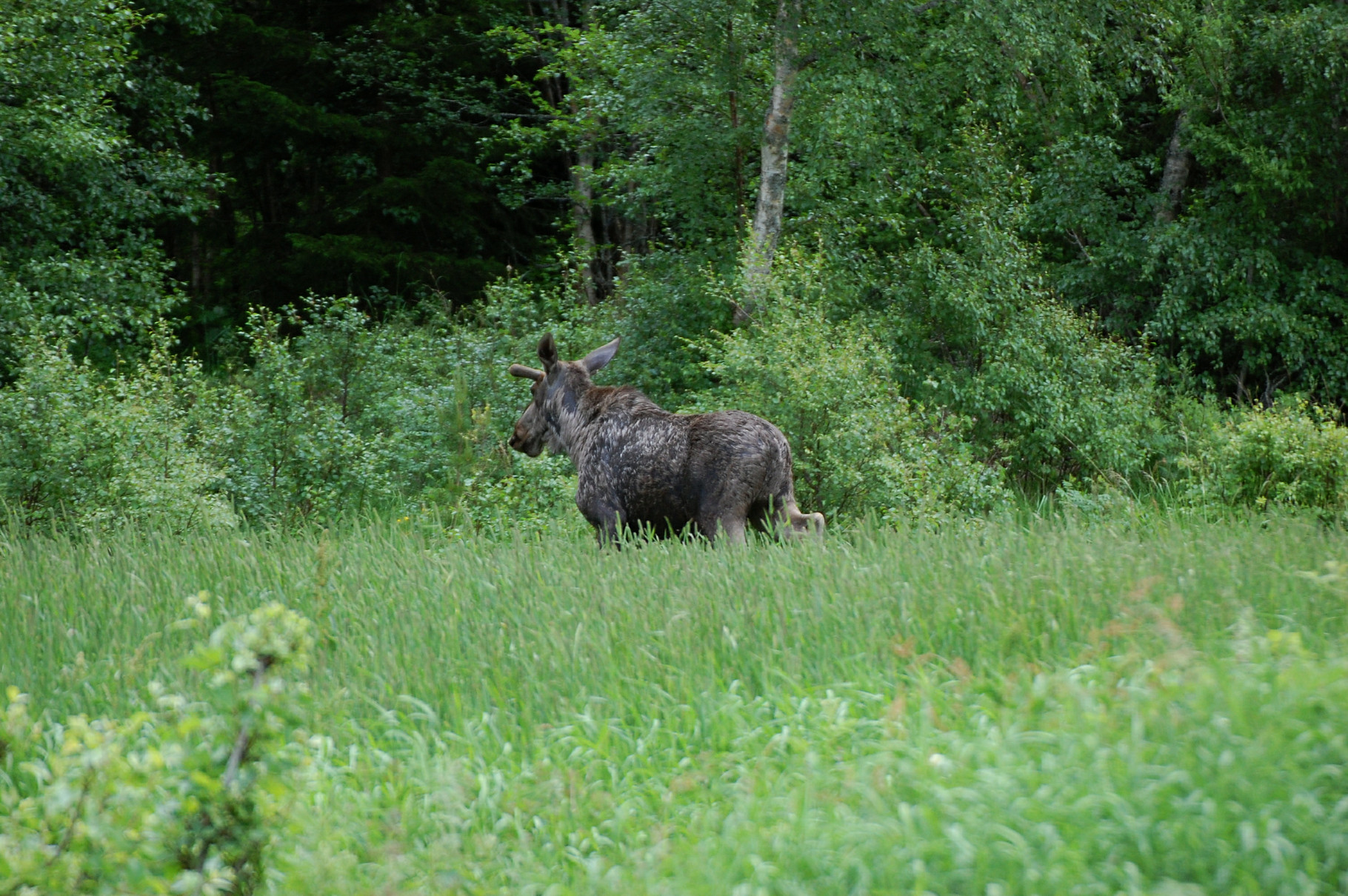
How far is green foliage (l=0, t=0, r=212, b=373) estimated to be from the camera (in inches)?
634

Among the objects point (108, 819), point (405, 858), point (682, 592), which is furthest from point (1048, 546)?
point (108, 819)

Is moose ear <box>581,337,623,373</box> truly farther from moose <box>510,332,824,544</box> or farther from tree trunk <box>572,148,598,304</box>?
tree trunk <box>572,148,598,304</box>

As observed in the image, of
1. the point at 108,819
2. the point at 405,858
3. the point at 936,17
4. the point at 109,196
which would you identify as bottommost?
the point at 405,858

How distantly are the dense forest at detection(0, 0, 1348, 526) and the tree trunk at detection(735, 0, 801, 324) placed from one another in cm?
3

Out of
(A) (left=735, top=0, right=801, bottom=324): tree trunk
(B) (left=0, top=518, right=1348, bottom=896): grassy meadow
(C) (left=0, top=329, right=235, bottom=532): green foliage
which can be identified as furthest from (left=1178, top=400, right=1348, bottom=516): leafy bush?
(C) (left=0, top=329, right=235, bottom=532): green foliage

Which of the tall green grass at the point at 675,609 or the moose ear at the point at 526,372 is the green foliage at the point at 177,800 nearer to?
the tall green grass at the point at 675,609

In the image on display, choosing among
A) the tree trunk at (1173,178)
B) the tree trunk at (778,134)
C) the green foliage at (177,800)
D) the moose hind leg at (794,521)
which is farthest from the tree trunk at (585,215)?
the green foliage at (177,800)

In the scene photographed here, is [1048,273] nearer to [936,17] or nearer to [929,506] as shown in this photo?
[936,17]

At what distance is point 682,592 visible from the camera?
19.0 ft

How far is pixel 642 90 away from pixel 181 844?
43.2ft

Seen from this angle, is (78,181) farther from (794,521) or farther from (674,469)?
(794,521)

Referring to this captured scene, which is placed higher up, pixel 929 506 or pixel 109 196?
pixel 109 196

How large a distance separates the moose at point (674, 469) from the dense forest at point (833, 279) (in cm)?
242

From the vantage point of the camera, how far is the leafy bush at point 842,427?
11.0 meters
